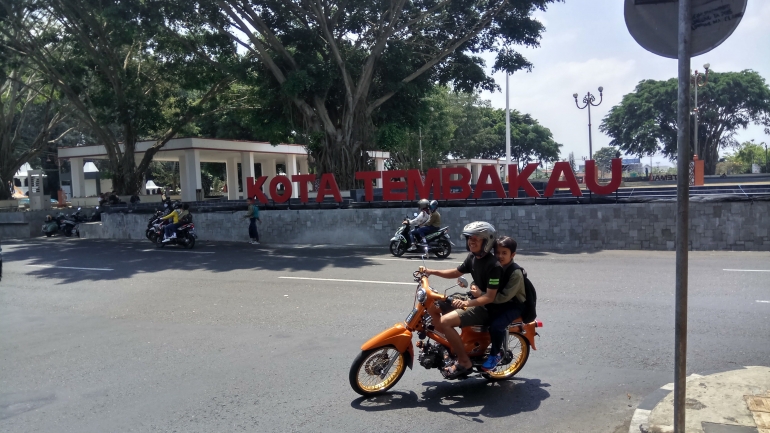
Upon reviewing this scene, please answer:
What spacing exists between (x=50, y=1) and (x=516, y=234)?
19540 millimetres

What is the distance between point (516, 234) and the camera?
17172mm

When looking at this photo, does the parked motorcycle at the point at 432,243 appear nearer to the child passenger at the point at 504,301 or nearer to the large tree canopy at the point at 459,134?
the child passenger at the point at 504,301

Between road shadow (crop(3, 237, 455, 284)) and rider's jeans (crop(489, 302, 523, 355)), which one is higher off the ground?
rider's jeans (crop(489, 302, 523, 355))

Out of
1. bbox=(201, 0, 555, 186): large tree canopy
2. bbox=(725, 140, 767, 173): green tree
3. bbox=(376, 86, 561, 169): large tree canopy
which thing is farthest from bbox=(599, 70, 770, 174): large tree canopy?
bbox=(201, 0, 555, 186): large tree canopy

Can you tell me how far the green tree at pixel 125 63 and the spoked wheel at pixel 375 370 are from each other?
62.2ft

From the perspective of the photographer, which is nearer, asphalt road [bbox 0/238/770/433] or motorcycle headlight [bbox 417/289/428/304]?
asphalt road [bbox 0/238/770/433]

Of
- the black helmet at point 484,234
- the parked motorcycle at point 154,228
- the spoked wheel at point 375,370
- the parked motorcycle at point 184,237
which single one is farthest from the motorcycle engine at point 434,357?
the parked motorcycle at point 154,228

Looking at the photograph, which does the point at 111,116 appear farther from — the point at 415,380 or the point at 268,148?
the point at 415,380

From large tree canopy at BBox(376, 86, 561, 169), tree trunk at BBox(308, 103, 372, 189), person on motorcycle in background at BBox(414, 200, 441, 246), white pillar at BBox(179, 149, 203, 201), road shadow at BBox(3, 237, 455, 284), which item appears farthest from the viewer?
white pillar at BBox(179, 149, 203, 201)

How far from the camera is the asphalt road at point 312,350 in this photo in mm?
4957

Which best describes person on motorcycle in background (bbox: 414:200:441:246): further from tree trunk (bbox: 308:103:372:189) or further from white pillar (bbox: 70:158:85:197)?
white pillar (bbox: 70:158:85:197)

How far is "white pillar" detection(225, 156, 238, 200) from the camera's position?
37688 millimetres

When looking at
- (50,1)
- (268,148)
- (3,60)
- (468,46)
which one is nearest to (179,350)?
(468,46)

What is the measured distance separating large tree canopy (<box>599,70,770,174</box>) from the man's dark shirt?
1863 inches
